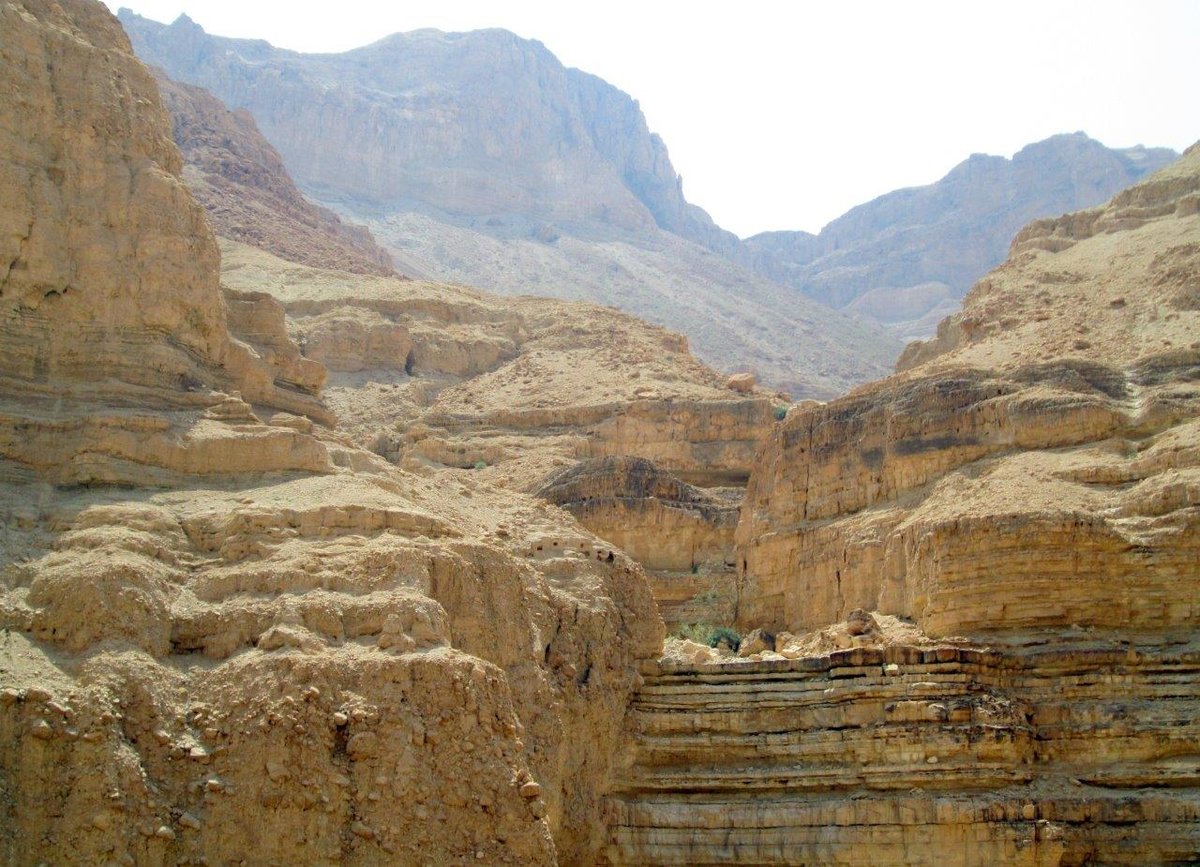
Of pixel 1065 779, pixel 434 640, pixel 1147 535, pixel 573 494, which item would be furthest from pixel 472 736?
pixel 573 494

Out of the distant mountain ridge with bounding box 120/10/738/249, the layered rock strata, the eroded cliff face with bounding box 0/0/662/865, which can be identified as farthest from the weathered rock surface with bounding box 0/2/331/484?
the distant mountain ridge with bounding box 120/10/738/249

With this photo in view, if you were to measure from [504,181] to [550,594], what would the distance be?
132651 mm

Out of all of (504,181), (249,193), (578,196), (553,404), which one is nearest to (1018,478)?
(553,404)

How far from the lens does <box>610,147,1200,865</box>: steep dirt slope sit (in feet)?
97.1

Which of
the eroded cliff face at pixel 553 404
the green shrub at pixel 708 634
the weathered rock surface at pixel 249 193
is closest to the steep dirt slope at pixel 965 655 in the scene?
the green shrub at pixel 708 634

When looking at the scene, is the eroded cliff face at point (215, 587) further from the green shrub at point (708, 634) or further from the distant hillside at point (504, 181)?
the distant hillside at point (504, 181)

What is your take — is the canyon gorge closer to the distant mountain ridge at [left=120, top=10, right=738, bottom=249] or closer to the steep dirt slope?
the steep dirt slope

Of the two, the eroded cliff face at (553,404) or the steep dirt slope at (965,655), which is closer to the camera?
the steep dirt slope at (965,655)

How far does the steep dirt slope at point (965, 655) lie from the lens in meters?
29.6

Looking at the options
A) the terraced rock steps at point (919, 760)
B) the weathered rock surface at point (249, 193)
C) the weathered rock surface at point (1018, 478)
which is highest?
the weathered rock surface at point (249, 193)

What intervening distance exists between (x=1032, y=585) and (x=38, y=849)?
19252mm

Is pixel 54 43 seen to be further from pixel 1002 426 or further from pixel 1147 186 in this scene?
pixel 1147 186

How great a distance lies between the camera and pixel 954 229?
174375 millimetres

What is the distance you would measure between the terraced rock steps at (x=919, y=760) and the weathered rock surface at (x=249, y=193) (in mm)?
65063
